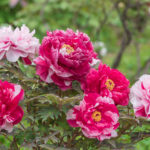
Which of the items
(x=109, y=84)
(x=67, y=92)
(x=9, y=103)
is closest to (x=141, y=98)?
(x=109, y=84)

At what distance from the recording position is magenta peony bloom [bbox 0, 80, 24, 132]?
1058mm

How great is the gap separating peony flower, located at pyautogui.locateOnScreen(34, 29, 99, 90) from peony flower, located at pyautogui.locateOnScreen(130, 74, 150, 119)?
7.4 inches

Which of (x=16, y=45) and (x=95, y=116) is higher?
(x=16, y=45)

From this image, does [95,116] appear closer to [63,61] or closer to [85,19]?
[63,61]

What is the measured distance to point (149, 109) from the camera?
3.59 feet

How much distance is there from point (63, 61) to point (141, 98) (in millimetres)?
302

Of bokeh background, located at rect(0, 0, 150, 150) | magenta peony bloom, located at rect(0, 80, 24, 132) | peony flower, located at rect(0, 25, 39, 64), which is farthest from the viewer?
bokeh background, located at rect(0, 0, 150, 150)

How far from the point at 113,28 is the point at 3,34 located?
7372 millimetres

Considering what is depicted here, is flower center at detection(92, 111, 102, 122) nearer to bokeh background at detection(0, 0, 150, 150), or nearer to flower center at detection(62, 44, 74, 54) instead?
flower center at detection(62, 44, 74, 54)

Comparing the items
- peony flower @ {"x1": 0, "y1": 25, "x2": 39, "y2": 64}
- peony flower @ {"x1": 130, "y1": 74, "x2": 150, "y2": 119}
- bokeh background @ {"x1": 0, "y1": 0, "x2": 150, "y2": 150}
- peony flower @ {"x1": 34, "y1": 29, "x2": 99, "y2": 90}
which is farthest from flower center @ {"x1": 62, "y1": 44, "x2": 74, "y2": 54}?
bokeh background @ {"x1": 0, "y1": 0, "x2": 150, "y2": 150}

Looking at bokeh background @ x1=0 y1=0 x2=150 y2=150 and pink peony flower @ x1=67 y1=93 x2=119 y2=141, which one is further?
bokeh background @ x1=0 y1=0 x2=150 y2=150

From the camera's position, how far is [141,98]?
1.13 m

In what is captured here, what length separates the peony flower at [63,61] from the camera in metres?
1.09

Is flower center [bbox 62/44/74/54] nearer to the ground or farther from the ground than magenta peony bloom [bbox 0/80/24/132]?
farther from the ground
